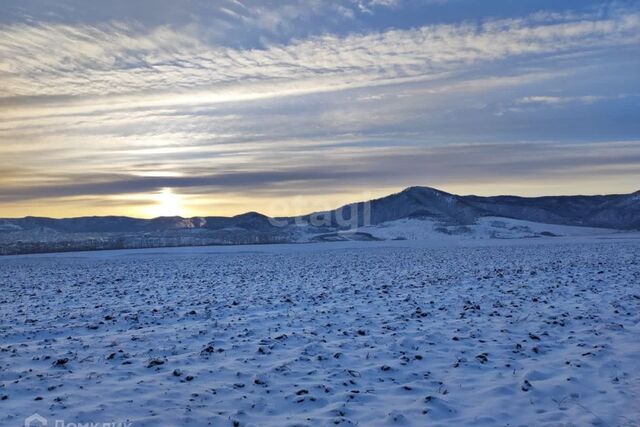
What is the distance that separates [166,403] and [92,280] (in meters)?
23.0

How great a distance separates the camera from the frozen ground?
8242 mm

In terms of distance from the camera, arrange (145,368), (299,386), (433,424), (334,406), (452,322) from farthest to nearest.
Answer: (452,322)
(145,368)
(299,386)
(334,406)
(433,424)

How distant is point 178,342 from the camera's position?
42.1 feet

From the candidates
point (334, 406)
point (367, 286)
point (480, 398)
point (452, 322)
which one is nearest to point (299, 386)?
point (334, 406)

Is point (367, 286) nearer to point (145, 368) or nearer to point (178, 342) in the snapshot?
point (178, 342)

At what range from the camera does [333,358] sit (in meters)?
11.1

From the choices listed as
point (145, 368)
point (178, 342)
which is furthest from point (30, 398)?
point (178, 342)

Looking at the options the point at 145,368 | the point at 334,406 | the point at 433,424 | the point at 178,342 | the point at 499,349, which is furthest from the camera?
the point at 178,342

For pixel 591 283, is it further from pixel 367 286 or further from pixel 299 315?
pixel 299 315

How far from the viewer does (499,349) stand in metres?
11.5

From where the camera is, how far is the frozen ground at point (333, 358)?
27.0 feet

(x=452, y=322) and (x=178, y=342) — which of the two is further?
(x=452, y=322)

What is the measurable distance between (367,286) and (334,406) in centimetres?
1439

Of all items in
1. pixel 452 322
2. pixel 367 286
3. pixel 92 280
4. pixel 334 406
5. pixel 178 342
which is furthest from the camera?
pixel 92 280
